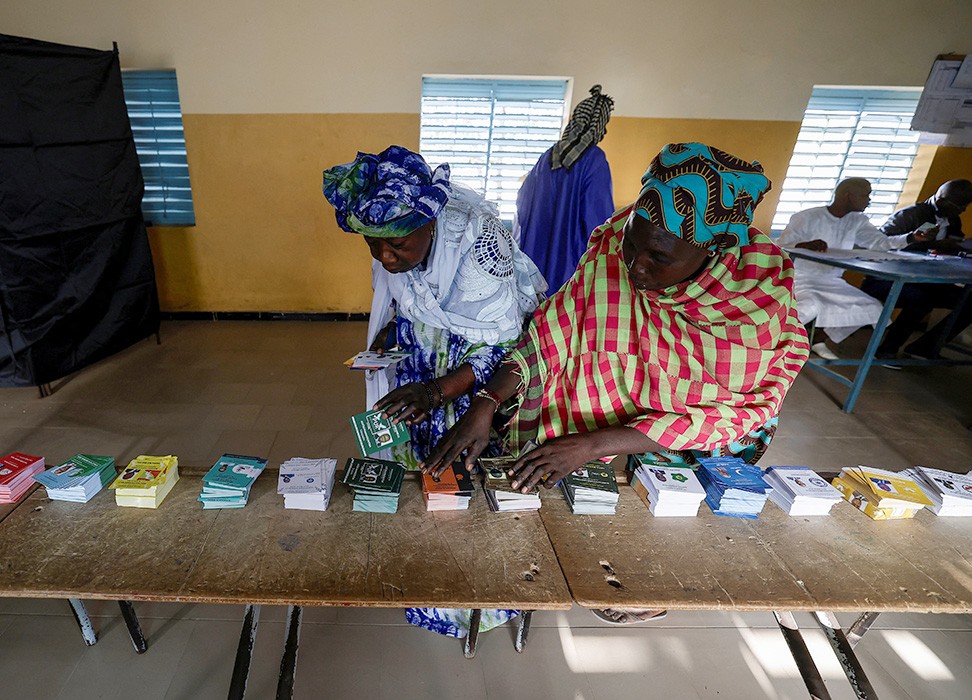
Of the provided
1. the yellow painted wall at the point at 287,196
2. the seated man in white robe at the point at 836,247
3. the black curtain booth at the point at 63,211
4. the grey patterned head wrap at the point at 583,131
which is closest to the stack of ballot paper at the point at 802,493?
the grey patterned head wrap at the point at 583,131

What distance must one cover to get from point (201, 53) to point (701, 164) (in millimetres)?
4911

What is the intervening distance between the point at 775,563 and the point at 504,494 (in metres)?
0.72

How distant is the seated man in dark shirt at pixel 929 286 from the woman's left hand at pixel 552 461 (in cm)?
487

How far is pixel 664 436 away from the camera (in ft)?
4.79

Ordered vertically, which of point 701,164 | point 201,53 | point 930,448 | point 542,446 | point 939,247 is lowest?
point 930,448

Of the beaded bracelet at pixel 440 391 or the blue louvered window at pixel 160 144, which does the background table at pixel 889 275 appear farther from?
the blue louvered window at pixel 160 144

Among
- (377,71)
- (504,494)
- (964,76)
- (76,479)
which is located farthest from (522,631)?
(964,76)

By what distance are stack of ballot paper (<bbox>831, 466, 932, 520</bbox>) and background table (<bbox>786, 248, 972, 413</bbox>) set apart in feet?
7.84

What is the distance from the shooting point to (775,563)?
4.20 ft

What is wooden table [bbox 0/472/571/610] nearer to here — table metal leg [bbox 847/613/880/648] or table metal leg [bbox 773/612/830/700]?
table metal leg [bbox 773/612/830/700]

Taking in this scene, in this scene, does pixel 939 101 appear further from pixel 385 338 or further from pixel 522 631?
pixel 522 631

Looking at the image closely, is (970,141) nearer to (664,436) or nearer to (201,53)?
(664,436)

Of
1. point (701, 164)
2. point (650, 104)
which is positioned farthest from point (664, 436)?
point (650, 104)

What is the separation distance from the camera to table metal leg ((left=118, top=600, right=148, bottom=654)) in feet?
5.64
